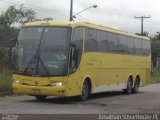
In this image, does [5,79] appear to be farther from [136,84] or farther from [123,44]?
[136,84]

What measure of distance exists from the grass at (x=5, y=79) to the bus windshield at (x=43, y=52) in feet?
16.3

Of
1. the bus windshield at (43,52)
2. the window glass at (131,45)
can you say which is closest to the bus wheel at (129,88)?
the window glass at (131,45)

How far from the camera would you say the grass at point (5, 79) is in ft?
80.1

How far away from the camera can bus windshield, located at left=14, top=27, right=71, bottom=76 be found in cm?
1891

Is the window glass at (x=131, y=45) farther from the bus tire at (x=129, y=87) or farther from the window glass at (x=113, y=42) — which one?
the window glass at (x=113, y=42)

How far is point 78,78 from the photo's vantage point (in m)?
19.7

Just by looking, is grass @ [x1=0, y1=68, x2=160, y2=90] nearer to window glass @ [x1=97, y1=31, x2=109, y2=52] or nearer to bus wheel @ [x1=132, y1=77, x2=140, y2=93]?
window glass @ [x1=97, y1=31, x2=109, y2=52]

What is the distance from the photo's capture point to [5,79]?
2598 centimetres

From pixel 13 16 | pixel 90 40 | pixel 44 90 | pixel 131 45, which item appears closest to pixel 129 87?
pixel 131 45

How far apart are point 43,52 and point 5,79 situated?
7.37m

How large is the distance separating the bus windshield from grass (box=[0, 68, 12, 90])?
196 inches

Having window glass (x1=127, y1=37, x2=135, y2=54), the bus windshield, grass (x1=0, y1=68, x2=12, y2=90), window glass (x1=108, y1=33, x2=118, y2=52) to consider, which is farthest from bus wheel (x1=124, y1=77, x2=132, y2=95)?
the bus windshield

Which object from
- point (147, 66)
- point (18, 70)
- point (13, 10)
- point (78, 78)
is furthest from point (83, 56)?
point (13, 10)

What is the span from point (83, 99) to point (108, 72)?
329 cm
